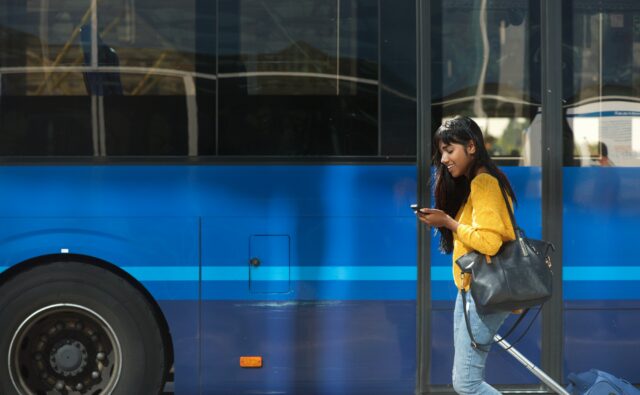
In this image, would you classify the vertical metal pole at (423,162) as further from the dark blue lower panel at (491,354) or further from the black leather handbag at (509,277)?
the black leather handbag at (509,277)

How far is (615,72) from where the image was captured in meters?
5.00

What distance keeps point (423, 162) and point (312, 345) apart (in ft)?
4.12

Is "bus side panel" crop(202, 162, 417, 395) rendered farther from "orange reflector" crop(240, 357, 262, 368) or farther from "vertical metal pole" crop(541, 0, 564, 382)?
"vertical metal pole" crop(541, 0, 564, 382)

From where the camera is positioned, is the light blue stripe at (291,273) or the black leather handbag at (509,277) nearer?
the black leather handbag at (509,277)

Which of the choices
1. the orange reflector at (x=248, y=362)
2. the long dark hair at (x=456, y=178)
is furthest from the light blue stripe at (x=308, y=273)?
the long dark hair at (x=456, y=178)

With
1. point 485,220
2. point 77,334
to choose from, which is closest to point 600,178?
point 485,220

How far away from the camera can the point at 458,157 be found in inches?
145

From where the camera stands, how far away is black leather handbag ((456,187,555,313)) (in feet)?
11.6

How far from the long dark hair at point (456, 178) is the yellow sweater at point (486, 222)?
0.08 meters

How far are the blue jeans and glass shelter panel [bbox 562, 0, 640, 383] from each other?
145 centimetres

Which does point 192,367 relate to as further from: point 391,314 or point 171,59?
point 171,59

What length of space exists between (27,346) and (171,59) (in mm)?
1894

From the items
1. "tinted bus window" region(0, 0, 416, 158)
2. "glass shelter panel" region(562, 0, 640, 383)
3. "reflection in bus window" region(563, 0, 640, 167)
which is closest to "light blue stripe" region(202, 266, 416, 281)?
"tinted bus window" region(0, 0, 416, 158)

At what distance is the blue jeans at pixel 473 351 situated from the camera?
3.69 metres
